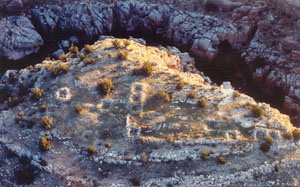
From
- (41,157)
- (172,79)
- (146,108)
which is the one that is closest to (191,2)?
(172,79)

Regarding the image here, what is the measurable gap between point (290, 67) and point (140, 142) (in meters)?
31.3

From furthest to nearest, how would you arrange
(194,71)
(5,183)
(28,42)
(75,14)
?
(75,14), (28,42), (194,71), (5,183)

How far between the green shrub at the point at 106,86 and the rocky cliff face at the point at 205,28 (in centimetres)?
2609

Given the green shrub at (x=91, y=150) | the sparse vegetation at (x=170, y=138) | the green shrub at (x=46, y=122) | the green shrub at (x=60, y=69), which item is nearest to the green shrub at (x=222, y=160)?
the sparse vegetation at (x=170, y=138)

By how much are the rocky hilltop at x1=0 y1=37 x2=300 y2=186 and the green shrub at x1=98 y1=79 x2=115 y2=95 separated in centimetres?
11

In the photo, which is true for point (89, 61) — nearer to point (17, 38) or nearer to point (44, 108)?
point (44, 108)

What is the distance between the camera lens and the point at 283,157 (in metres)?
25.6

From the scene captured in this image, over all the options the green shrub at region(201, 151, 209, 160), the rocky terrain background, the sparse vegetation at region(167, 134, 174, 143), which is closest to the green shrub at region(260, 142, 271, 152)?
the rocky terrain background

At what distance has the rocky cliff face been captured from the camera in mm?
47344

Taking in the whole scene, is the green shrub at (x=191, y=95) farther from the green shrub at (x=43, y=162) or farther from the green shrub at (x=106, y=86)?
the green shrub at (x=43, y=162)

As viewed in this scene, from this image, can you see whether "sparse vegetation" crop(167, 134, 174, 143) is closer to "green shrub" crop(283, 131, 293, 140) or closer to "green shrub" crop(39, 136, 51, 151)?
"green shrub" crop(283, 131, 293, 140)

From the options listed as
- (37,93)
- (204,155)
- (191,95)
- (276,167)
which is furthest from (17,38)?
(276,167)

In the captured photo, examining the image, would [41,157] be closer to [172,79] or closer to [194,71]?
[172,79]

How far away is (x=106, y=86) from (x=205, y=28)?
95.1ft
